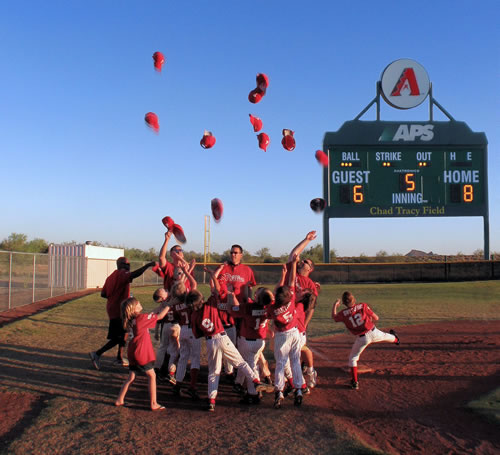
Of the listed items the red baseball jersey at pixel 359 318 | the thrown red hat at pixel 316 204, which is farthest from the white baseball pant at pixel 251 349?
the thrown red hat at pixel 316 204

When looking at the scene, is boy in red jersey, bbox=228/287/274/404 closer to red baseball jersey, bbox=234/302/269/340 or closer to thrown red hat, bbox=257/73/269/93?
red baseball jersey, bbox=234/302/269/340

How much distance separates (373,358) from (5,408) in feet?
18.9

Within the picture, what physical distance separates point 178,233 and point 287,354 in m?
2.77

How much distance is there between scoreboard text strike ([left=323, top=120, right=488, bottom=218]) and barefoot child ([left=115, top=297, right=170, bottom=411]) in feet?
63.3

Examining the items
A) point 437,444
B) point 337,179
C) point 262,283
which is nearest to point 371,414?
point 437,444

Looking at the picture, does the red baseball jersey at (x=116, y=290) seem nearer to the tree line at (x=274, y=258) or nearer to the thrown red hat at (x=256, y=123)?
the thrown red hat at (x=256, y=123)

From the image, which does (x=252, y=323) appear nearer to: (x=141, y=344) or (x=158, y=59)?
(x=141, y=344)

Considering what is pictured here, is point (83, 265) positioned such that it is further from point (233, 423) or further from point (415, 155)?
point (233, 423)

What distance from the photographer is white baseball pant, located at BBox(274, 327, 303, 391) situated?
567cm

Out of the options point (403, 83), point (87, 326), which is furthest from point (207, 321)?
point (403, 83)

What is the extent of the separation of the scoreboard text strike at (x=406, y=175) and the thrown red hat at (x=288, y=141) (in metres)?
14.9

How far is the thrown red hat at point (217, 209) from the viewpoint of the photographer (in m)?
8.95

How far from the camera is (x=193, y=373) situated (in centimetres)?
615

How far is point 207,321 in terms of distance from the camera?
5770 mm
